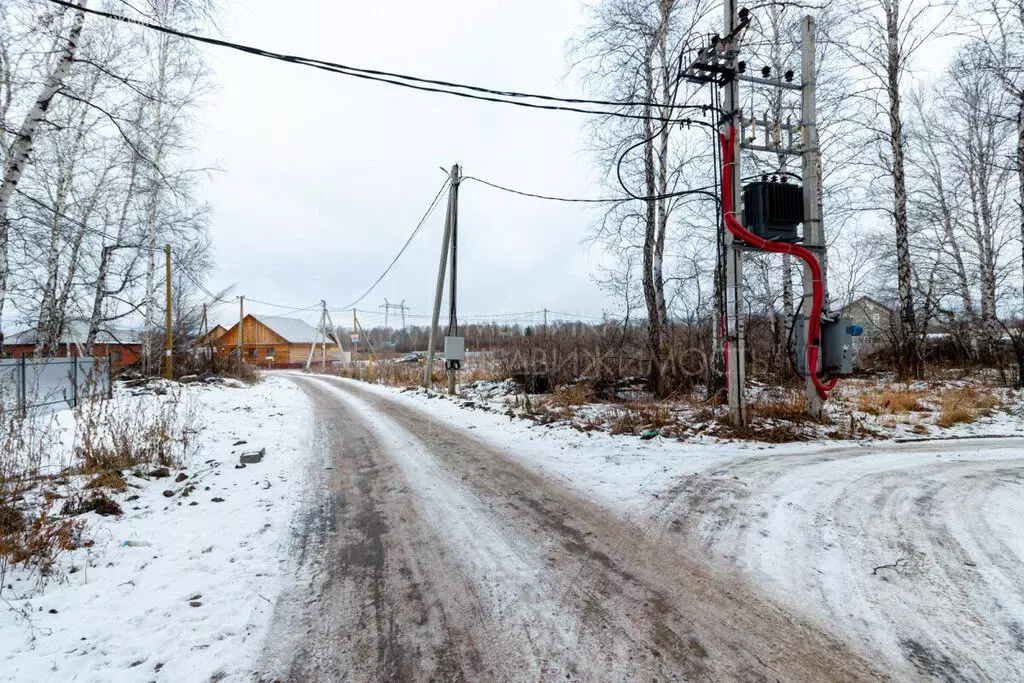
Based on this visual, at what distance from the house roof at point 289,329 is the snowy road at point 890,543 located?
5273 centimetres

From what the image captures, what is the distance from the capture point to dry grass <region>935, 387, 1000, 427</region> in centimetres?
758

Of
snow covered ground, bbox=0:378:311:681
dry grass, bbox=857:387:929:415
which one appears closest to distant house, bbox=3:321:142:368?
snow covered ground, bbox=0:378:311:681

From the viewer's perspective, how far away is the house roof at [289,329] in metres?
53.2

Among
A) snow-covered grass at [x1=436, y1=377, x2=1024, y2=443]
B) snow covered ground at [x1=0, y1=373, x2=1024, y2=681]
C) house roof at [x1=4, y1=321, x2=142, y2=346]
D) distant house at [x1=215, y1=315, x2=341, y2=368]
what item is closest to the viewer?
snow covered ground at [x1=0, y1=373, x2=1024, y2=681]

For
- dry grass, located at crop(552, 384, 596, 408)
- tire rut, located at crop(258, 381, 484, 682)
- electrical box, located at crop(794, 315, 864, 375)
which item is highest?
electrical box, located at crop(794, 315, 864, 375)

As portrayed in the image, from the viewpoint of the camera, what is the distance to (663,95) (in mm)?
10680

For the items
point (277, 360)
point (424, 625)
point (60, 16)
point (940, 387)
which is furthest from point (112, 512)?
point (277, 360)

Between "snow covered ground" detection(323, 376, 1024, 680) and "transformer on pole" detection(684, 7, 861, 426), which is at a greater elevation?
"transformer on pole" detection(684, 7, 861, 426)

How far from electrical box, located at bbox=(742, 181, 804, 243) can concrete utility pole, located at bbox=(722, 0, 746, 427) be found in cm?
31

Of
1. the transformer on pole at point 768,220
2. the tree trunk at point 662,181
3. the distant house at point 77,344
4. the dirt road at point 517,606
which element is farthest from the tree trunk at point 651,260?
the distant house at point 77,344

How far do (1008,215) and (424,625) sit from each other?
22391 mm

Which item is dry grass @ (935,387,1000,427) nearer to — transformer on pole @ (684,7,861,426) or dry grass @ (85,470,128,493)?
transformer on pole @ (684,7,861,426)

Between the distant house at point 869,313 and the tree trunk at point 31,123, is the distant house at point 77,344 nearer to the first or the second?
the tree trunk at point 31,123

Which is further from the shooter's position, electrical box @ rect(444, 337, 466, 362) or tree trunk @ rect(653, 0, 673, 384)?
electrical box @ rect(444, 337, 466, 362)
